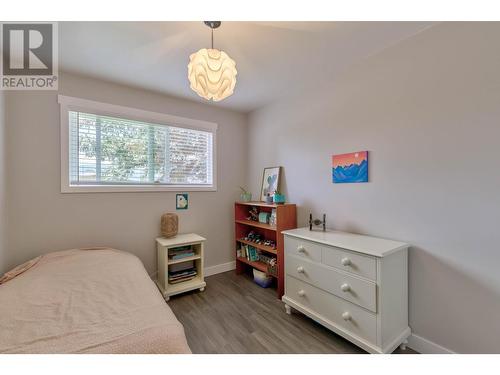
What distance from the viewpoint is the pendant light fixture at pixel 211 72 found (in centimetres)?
123

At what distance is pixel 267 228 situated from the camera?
244cm

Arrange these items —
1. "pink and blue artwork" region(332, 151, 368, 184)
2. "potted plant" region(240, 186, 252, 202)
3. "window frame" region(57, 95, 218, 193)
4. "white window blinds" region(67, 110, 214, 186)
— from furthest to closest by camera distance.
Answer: "potted plant" region(240, 186, 252, 202)
"white window blinds" region(67, 110, 214, 186)
"window frame" region(57, 95, 218, 193)
"pink and blue artwork" region(332, 151, 368, 184)

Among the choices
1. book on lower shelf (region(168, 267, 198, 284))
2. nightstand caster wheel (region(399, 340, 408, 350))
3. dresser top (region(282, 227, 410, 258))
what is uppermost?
dresser top (region(282, 227, 410, 258))

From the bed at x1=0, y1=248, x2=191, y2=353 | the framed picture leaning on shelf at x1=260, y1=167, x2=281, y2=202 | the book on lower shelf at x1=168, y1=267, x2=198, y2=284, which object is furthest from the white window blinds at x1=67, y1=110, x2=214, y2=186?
the book on lower shelf at x1=168, y1=267, x2=198, y2=284

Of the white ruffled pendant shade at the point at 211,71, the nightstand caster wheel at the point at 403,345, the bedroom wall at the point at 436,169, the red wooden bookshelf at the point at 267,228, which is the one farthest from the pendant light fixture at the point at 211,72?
the nightstand caster wheel at the point at 403,345

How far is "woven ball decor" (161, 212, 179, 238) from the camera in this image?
2.46m

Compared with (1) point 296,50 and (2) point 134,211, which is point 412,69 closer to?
(1) point 296,50

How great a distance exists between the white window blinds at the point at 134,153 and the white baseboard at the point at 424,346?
2.57 metres

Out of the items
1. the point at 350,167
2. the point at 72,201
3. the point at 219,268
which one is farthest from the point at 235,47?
the point at 219,268

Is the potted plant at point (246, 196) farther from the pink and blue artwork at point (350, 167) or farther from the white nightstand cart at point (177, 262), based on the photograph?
the pink and blue artwork at point (350, 167)

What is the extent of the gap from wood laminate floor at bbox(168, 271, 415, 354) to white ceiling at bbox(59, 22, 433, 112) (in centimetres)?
236

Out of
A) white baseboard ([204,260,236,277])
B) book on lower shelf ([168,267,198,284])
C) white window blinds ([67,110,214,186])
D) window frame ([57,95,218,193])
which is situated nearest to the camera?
window frame ([57,95,218,193])

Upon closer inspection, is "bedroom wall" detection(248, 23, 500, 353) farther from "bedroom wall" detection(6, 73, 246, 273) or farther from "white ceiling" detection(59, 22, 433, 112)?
"bedroom wall" detection(6, 73, 246, 273)

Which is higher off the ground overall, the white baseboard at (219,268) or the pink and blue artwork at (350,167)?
the pink and blue artwork at (350,167)
